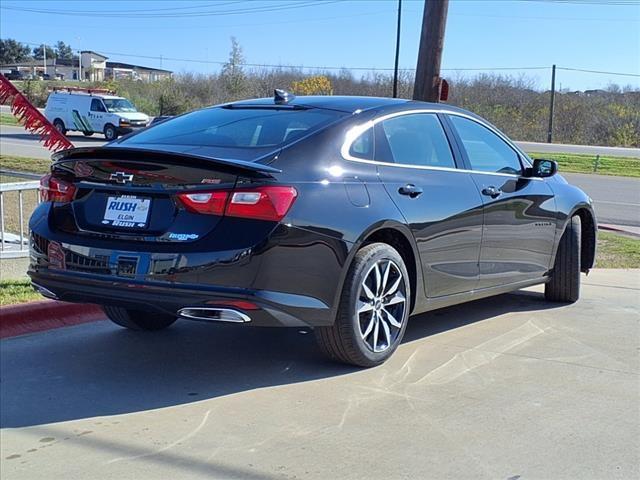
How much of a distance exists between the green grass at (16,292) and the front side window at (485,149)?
343cm

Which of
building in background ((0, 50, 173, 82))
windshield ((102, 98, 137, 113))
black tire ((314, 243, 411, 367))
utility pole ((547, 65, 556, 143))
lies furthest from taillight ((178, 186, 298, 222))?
building in background ((0, 50, 173, 82))

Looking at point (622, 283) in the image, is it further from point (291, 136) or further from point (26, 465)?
point (26, 465)

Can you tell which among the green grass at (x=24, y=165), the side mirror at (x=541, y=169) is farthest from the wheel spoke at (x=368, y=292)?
the green grass at (x=24, y=165)

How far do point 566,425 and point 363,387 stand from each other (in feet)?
3.78

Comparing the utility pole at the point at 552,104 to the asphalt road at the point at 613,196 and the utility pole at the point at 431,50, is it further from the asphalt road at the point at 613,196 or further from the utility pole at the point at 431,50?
the utility pole at the point at 431,50

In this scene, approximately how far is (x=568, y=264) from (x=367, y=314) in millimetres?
2719

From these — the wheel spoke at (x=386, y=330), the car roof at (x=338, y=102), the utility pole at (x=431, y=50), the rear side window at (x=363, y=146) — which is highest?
the utility pole at (x=431, y=50)

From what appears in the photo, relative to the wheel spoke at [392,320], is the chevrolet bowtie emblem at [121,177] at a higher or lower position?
higher

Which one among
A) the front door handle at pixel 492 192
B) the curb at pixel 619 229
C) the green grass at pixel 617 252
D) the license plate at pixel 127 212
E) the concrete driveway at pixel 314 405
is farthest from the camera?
the curb at pixel 619 229

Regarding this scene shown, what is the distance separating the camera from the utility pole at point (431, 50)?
12.1 m

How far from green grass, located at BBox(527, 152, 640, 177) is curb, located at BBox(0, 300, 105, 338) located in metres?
23.1

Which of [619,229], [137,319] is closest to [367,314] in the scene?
[137,319]

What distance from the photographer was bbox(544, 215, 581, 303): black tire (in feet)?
22.6

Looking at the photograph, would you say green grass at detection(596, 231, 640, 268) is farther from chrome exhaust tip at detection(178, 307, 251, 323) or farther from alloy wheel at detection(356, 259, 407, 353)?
chrome exhaust tip at detection(178, 307, 251, 323)
